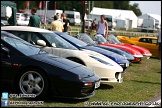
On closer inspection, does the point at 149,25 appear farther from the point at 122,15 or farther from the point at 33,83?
the point at 33,83

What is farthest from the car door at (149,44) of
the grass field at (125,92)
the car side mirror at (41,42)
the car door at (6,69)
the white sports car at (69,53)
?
the car door at (6,69)

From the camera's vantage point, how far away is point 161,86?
8.88 metres

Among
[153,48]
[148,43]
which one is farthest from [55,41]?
[148,43]

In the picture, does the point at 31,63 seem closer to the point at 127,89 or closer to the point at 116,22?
the point at 127,89

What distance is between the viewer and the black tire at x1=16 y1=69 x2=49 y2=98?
19.8 feet

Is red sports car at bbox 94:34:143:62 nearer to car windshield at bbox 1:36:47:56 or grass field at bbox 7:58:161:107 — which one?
grass field at bbox 7:58:161:107

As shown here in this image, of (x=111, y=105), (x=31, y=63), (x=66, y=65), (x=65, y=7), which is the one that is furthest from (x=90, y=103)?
(x=65, y=7)

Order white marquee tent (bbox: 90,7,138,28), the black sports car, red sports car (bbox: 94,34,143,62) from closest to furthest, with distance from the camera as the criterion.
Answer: the black sports car, red sports car (bbox: 94,34,143,62), white marquee tent (bbox: 90,7,138,28)

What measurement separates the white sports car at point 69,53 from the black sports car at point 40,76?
146 cm

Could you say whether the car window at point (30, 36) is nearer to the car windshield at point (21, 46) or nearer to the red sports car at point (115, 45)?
the car windshield at point (21, 46)

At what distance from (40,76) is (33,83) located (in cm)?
20

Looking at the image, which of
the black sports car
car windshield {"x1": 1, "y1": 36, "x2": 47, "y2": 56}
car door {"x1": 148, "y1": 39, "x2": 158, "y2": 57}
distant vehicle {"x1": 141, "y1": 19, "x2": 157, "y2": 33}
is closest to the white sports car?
car windshield {"x1": 1, "y1": 36, "x2": 47, "y2": 56}

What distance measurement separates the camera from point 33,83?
240 inches

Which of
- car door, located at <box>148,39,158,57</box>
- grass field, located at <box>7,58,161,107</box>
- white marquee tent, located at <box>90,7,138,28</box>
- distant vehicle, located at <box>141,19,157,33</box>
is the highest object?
white marquee tent, located at <box>90,7,138,28</box>
